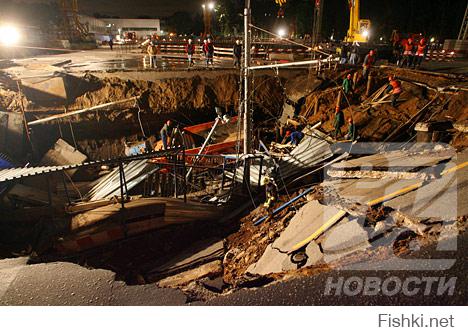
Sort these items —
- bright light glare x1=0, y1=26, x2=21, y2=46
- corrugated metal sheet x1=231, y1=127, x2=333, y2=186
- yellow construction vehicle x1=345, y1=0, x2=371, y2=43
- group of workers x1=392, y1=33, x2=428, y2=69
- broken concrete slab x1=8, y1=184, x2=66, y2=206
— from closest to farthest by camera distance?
broken concrete slab x1=8, y1=184, x2=66, y2=206
corrugated metal sheet x1=231, y1=127, x2=333, y2=186
group of workers x1=392, y1=33, x2=428, y2=69
yellow construction vehicle x1=345, y1=0, x2=371, y2=43
bright light glare x1=0, y1=26, x2=21, y2=46

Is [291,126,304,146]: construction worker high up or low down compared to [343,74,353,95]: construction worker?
down

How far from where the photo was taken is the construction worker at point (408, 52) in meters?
16.8

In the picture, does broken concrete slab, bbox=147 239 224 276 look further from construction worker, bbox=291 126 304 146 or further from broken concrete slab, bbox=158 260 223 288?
construction worker, bbox=291 126 304 146

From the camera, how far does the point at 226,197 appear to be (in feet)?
31.7

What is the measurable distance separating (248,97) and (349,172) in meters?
3.64

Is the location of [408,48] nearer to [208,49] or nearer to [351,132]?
[351,132]

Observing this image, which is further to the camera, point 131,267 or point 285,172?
point 285,172

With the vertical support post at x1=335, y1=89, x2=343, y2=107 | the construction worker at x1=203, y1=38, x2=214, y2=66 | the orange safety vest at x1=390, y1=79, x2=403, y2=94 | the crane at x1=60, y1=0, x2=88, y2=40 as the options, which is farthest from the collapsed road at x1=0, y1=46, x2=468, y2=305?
the crane at x1=60, y1=0, x2=88, y2=40

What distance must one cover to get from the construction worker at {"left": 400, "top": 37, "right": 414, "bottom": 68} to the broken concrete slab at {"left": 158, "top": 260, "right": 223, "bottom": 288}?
676 inches

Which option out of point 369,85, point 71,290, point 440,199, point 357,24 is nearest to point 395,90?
point 369,85

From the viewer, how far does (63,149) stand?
13969mm

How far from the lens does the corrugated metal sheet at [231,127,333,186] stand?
10.5 m
